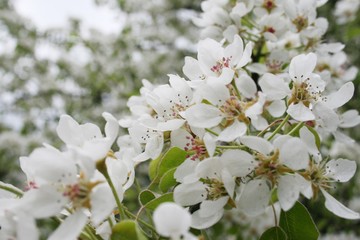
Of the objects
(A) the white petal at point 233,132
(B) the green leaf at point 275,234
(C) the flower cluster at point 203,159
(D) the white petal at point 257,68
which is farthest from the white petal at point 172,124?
(D) the white petal at point 257,68

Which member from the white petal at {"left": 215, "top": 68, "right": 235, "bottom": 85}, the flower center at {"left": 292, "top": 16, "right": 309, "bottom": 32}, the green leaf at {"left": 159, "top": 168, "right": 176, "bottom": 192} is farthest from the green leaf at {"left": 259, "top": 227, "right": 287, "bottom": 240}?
the flower center at {"left": 292, "top": 16, "right": 309, "bottom": 32}

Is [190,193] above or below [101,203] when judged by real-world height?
below

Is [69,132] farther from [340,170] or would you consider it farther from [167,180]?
[340,170]

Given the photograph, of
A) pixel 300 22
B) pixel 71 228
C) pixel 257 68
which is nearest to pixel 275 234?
pixel 71 228

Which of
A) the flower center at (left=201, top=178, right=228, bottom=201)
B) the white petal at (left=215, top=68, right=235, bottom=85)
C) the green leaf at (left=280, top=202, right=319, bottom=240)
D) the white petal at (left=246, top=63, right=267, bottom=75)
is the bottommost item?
the green leaf at (left=280, top=202, right=319, bottom=240)

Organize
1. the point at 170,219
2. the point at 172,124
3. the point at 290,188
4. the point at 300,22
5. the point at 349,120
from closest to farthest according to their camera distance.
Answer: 1. the point at 170,219
2. the point at 290,188
3. the point at 172,124
4. the point at 349,120
5. the point at 300,22

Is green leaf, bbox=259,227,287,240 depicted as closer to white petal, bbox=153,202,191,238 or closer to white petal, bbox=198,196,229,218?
white petal, bbox=198,196,229,218

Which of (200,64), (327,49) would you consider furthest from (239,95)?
(327,49)
